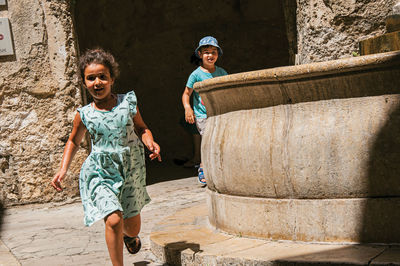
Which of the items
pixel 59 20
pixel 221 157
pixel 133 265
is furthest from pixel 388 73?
pixel 59 20

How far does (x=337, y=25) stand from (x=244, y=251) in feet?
10.4

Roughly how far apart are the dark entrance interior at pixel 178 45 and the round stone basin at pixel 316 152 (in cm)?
630

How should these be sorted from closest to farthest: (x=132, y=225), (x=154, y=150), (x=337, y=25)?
(x=154, y=150), (x=132, y=225), (x=337, y=25)

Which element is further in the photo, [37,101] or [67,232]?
[37,101]

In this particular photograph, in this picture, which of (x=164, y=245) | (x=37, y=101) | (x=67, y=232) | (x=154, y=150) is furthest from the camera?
(x=37, y=101)

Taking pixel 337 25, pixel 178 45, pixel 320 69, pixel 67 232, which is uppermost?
pixel 178 45

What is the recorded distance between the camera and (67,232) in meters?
4.15

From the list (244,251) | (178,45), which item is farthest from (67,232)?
(178,45)

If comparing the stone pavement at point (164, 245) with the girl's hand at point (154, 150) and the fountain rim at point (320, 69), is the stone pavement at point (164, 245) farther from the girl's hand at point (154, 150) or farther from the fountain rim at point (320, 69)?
the fountain rim at point (320, 69)

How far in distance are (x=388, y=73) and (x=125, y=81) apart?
22.8ft

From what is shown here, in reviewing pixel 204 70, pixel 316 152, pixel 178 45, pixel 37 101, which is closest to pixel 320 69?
pixel 316 152

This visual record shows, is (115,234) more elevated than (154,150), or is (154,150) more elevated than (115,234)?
(154,150)

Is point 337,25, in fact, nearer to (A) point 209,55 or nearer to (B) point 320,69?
(A) point 209,55

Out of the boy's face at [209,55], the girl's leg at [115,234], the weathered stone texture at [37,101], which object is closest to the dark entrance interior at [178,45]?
the weathered stone texture at [37,101]
